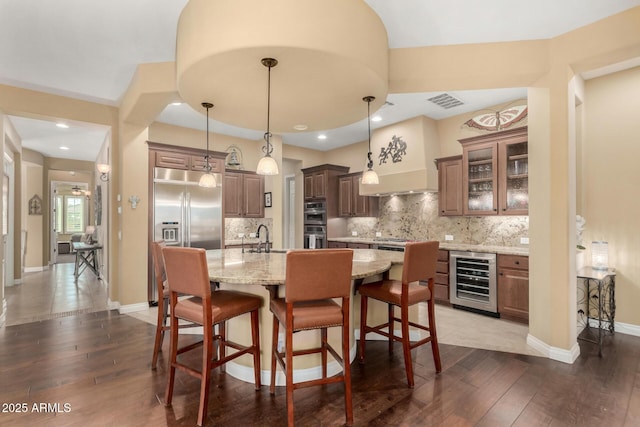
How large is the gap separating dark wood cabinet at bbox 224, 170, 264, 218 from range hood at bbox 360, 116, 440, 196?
2184 millimetres

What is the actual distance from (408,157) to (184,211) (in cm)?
375

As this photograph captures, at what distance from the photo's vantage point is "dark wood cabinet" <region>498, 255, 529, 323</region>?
3750 millimetres

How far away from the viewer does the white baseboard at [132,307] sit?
4238 mm

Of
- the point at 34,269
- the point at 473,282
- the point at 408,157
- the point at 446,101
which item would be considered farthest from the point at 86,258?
the point at 446,101

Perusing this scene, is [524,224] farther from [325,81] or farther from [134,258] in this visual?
[134,258]

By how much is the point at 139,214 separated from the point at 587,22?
537 cm

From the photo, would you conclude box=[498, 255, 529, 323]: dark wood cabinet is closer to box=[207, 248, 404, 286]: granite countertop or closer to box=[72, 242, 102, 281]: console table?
box=[207, 248, 404, 286]: granite countertop

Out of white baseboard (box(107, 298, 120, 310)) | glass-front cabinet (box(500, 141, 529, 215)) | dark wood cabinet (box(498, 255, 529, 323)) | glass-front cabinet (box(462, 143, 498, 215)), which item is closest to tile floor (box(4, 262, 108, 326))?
white baseboard (box(107, 298, 120, 310))

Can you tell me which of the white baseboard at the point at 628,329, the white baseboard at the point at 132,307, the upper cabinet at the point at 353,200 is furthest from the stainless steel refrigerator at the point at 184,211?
the white baseboard at the point at 628,329

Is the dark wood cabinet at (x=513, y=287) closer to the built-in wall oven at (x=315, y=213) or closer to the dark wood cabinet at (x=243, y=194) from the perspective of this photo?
the built-in wall oven at (x=315, y=213)

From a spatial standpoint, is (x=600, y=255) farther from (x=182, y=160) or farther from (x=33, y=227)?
(x=33, y=227)

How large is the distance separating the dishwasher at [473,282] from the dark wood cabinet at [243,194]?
367cm

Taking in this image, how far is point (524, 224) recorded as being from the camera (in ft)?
14.3

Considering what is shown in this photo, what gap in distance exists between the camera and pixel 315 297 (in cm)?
195
